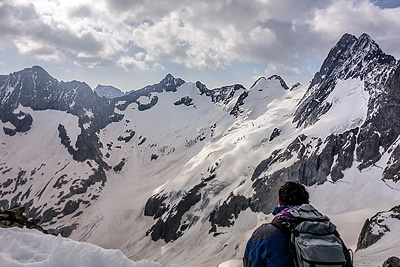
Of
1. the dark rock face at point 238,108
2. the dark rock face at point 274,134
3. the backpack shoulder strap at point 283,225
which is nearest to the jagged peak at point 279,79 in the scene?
the dark rock face at point 238,108

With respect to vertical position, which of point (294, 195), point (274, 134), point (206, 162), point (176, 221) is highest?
point (274, 134)

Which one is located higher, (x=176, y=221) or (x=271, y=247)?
(x=271, y=247)

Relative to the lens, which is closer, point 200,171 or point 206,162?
point 200,171

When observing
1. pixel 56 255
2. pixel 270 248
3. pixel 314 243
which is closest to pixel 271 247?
pixel 270 248

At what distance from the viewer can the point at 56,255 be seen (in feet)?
19.6

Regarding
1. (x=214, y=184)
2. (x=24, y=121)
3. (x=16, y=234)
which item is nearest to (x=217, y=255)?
(x=214, y=184)

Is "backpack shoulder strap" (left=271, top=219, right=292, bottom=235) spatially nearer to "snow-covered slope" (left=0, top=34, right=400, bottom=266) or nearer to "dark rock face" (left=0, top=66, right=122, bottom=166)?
"snow-covered slope" (left=0, top=34, right=400, bottom=266)

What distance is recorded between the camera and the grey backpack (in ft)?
10.9

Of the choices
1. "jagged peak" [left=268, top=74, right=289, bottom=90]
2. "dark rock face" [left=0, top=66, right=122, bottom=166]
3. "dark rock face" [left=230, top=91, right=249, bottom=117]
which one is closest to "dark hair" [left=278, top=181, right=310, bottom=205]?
"dark rock face" [left=0, top=66, right=122, bottom=166]

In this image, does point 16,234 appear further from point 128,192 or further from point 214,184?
point 128,192

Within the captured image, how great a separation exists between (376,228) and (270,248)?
31998mm

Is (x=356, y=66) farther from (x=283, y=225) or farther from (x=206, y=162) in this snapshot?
(x=283, y=225)

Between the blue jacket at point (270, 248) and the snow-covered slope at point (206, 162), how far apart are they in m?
3.83

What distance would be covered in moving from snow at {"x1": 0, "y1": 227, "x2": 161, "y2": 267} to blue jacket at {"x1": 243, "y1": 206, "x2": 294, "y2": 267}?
3243 millimetres
